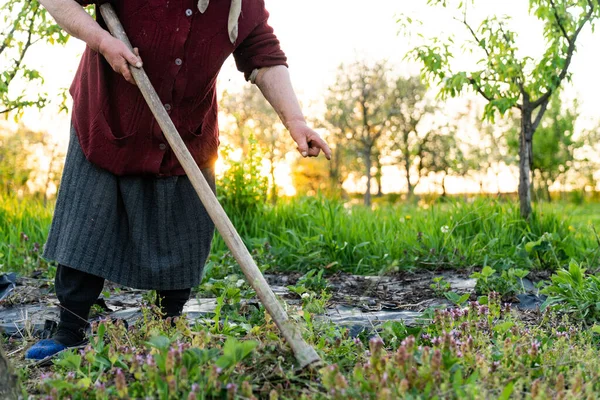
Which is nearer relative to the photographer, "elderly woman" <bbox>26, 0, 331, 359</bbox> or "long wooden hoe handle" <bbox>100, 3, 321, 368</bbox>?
"long wooden hoe handle" <bbox>100, 3, 321, 368</bbox>

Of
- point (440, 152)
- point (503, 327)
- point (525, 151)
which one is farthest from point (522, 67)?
point (440, 152)

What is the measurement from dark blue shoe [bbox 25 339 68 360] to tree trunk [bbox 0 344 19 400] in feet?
2.37

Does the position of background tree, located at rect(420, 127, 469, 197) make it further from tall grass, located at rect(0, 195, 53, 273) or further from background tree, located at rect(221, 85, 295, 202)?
tall grass, located at rect(0, 195, 53, 273)

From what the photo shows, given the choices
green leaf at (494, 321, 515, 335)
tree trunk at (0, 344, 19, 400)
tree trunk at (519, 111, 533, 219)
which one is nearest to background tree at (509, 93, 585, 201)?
tree trunk at (519, 111, 533, 219)

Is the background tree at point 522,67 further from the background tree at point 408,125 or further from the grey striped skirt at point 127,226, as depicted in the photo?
the background tree at point 408,125

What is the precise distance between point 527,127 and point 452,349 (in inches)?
178

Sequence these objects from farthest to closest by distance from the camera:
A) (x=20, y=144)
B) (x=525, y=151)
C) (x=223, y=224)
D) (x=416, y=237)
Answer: (x=20, y=144)
(x=525, y=151)
(x=416, y=237)
(x=223, y=224)

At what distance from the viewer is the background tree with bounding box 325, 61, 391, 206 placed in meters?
29.2

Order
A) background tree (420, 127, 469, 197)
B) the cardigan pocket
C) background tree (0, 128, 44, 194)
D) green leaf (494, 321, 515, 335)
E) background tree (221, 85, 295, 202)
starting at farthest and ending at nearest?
1. background tree (420, 127, 469, 197)
2. background tree (221, 85, 295, 202)
3. background tree (0, 128, 44, 194)
4. the cardigan pocket
5. green leaf (494, 321, 515, 335)

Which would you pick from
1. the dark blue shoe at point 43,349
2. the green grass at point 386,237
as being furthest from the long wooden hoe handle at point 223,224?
the green grass at point 386,237

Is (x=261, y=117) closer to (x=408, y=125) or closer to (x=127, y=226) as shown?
(x=408, y=125)

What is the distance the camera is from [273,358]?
6.97 feet

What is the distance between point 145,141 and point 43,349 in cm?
88

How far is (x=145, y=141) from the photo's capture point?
267 centimetres
